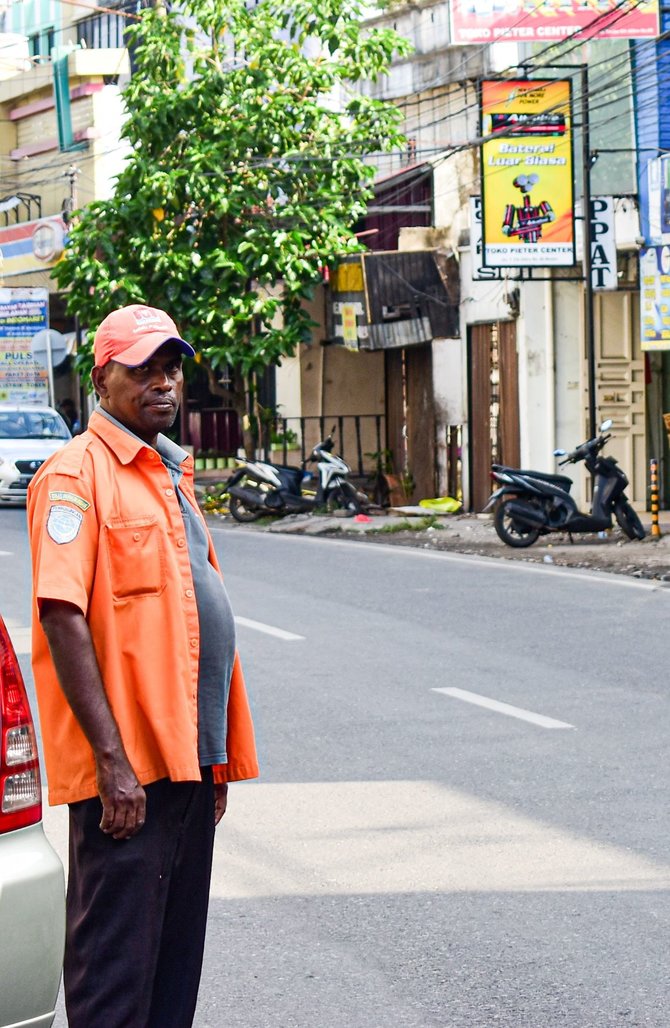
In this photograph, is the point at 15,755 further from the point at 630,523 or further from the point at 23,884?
the point at 630,523

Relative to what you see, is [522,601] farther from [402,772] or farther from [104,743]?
[104,743]

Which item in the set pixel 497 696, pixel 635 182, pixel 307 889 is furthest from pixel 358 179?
pixel 307 889

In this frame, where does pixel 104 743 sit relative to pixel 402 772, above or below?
above

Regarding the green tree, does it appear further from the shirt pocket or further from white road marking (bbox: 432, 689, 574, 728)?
the shirt pocket

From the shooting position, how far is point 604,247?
20984 millimetres

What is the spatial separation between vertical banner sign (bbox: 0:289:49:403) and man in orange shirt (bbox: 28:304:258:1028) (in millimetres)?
30451

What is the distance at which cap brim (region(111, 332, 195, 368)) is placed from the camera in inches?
136

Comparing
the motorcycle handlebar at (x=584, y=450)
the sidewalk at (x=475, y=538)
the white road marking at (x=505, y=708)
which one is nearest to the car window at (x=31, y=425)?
the sidewalk at (x=475, y=538)

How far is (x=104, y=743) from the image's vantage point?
329 cm

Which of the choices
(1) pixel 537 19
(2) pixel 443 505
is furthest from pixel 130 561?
(2) pixel 443 505

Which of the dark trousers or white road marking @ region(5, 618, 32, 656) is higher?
the dark trousers

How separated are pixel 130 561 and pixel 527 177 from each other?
714 inches

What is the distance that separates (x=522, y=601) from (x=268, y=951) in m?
8.44

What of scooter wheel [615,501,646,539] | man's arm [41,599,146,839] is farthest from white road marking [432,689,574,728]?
scooter wheel [615,501,646,539]
